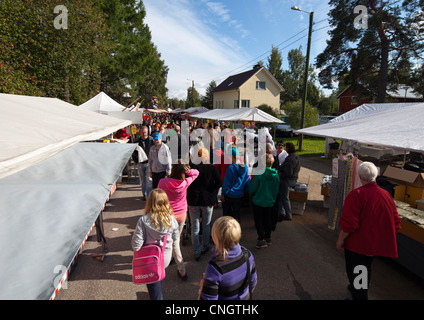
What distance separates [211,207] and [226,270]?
215 centimetres

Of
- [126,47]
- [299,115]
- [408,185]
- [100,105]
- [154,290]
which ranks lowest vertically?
[154,290]

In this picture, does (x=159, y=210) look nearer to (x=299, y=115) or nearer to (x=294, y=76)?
Answer: (x=299, y=115)

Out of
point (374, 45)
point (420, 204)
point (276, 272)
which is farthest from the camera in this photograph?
point (374, 45)

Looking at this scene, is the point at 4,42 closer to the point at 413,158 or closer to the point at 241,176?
the point at 241,176

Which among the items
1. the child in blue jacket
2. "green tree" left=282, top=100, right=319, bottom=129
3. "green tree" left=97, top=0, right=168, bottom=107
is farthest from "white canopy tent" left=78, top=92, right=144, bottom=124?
"green tree" left=282, top=100, right=319, bottom=129

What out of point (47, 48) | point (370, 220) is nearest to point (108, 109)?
point (47, 48)

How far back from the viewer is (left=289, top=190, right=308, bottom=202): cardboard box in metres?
5.97

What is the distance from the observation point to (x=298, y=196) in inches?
237

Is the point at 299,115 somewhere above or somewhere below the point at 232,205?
above

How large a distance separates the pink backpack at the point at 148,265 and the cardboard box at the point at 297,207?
4421mm

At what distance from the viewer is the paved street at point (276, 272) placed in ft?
11.0

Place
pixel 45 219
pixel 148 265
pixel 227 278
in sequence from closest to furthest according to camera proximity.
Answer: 1. pixel 45 219
2. pixel 227 278
3. pixel 148 265

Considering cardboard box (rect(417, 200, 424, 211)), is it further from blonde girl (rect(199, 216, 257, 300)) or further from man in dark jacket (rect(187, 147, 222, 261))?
blonde girl (rect(199, 216, 257, 300))

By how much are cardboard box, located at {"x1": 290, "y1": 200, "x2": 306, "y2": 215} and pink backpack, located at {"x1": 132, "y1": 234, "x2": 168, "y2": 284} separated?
14.5 ft
